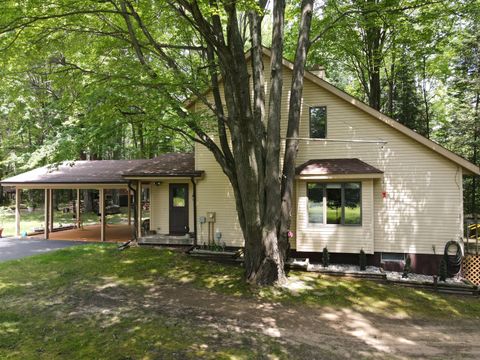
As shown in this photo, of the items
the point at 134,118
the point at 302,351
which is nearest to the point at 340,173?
the point at 302,351

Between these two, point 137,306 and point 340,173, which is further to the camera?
point 340,173

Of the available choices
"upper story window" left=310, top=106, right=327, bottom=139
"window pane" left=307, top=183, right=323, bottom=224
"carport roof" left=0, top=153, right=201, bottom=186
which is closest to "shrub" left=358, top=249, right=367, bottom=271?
"window pane" left=307, top=183, right=323, bottom=224

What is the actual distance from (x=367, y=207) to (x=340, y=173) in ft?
5.11

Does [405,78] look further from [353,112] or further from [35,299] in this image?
[35,299]

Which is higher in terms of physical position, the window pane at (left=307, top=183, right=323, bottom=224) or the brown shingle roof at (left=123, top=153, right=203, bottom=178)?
the brown shingle roof at (left=123, top=153, right=203, bottom=178)

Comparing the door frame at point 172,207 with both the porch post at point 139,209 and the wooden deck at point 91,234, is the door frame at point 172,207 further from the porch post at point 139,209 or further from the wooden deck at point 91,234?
the wooden deck at point 91,234

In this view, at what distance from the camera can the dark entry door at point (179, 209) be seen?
48.2 feet

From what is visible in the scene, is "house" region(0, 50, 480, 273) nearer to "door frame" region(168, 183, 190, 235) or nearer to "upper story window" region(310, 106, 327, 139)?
"upper story window" region(310, 106, 327, 139)

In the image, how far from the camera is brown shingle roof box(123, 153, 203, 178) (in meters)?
13.8

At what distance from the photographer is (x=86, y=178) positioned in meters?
15.8

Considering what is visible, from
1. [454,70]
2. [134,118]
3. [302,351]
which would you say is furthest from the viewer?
[454,70]

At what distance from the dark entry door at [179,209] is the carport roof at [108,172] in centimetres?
104

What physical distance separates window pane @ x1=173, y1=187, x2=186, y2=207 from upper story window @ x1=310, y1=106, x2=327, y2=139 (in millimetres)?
6494

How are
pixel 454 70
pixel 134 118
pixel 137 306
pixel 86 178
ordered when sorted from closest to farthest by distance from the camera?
pixel 137 306, pixel 134 118, pixel 86 178, pixel 454 70
